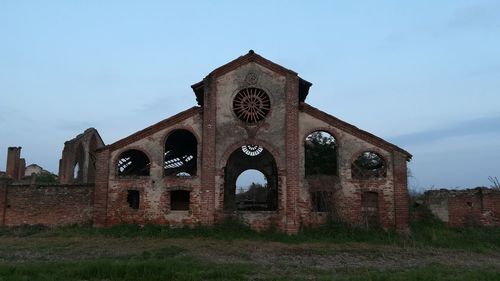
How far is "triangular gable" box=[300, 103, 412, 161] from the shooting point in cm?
2023

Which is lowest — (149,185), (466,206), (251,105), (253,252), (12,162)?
(253,252)

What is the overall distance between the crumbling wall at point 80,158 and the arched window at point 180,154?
433cm

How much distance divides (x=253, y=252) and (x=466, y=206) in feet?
36.2

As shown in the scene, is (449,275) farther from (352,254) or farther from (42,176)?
(42,176)

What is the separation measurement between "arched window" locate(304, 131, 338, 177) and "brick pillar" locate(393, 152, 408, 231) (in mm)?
4711

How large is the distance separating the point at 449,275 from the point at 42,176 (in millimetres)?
33638

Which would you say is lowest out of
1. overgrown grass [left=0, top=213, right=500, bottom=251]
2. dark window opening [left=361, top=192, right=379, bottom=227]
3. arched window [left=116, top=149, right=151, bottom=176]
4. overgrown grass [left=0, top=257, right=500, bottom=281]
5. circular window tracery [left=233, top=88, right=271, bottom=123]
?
overgrown grass [left=0, top=257, right=500, bottom=281]

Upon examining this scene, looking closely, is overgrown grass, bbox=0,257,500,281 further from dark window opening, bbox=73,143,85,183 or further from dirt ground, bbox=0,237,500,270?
dark window opening, bbox=73,143,85,183

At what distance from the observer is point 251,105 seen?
20.7 meters

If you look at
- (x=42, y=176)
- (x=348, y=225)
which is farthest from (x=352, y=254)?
(x=42, y=176)

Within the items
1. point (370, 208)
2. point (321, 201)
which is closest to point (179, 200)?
point (321, 201)

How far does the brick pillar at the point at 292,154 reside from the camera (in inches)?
771

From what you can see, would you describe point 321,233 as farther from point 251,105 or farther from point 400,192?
point 251,105

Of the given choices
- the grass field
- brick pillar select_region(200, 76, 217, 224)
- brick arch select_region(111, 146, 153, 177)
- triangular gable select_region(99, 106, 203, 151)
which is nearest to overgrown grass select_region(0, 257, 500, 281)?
the grass field
